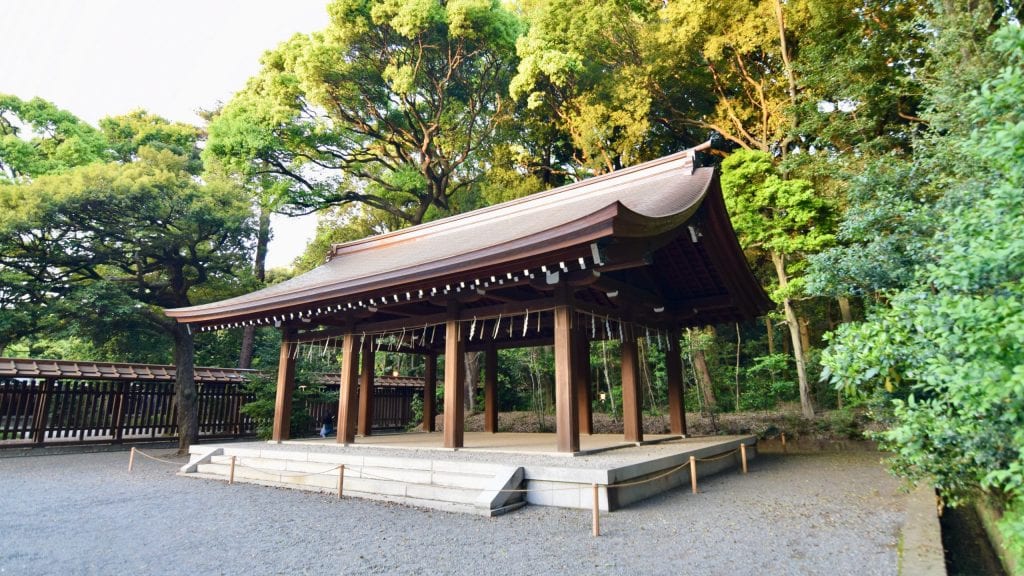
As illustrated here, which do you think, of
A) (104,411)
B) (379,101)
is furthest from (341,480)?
(379,101)

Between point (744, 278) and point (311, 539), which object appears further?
point (744, 278)

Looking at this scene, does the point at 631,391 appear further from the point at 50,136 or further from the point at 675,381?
the point at 50,136

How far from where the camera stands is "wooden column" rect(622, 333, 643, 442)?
303 inches

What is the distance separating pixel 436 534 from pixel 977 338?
13.4 ft

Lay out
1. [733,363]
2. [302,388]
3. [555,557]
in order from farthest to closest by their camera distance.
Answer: [733,363] < [302,388] < [555,557]

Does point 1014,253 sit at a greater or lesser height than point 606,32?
lesser

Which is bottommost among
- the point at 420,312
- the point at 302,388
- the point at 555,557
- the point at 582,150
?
the point at 555,557

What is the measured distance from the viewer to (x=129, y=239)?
428 inches

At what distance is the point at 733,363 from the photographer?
1672cm

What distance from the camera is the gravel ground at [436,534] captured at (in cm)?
361

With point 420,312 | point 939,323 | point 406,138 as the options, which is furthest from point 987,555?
point 406,138

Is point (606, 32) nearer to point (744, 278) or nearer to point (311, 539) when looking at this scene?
point (744, 278)

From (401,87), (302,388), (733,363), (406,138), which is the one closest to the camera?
(302,388)

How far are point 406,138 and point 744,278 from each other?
37.2 feet
